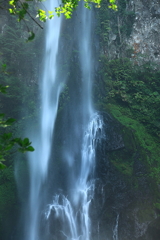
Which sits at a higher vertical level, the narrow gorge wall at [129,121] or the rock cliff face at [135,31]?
the rock cliff face at [135,31]

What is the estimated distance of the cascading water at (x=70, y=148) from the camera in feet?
27.5

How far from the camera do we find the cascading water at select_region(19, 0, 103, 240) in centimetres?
838

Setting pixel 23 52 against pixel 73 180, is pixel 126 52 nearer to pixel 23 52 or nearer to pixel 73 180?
pixel 23 52

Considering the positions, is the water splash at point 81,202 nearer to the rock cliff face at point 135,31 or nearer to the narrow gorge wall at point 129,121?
the narrow gorge wall at point 129,121

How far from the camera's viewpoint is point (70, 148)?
1075 centimetres

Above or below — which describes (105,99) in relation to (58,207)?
above

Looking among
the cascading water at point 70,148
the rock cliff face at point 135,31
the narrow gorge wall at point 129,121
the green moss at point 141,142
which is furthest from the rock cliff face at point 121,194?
the rock cliff face at point 135,31

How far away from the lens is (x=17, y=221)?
8.76 meters

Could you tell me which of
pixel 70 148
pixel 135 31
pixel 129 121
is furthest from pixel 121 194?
pixel 135 31

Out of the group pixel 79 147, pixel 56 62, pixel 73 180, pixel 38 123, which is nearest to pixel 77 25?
pixel 56 62

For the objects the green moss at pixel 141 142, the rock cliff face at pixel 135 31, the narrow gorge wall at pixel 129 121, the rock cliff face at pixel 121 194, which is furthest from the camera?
the rock cliff face at pixel 135 31

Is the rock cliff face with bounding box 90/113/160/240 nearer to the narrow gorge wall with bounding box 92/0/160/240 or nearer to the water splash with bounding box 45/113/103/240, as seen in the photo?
the narrow gorge wall with bounding box 92/0/160/240

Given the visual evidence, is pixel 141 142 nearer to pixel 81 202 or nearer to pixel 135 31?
pixel 81 202

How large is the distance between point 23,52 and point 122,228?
12.1 meters
